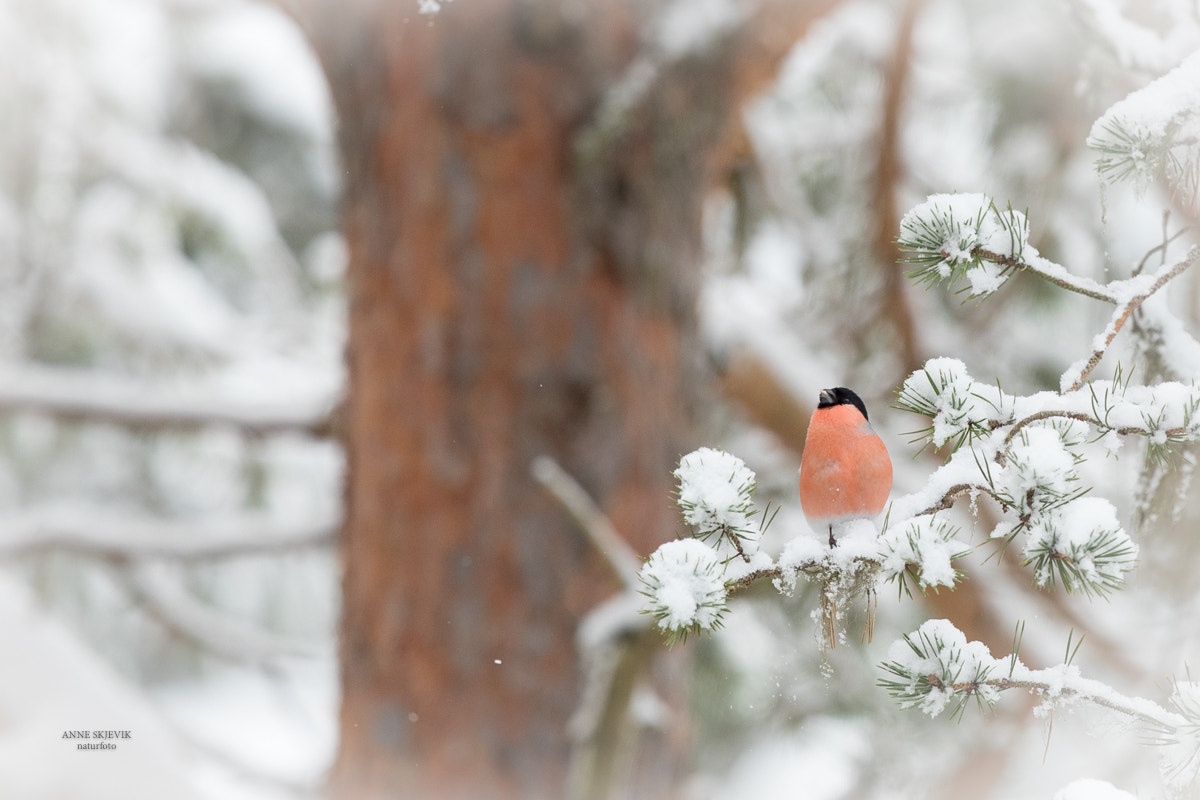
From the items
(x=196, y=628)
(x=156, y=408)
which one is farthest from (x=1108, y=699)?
(x=196, y=628)

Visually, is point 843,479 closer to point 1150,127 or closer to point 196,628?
point 1150,127

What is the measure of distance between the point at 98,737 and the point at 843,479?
2.06 feet

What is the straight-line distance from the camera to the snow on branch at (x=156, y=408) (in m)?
1.19

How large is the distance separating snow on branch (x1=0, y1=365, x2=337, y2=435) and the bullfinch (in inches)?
40.4

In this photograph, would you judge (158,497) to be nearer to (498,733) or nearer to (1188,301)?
(498,733)

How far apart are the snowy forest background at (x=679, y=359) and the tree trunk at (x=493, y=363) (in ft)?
0.07

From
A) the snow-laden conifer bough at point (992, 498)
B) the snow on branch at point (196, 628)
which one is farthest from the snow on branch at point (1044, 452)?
the snow on branch at point (196, 628)

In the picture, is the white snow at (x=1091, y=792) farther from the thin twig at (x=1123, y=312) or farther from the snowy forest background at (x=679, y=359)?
the thin twig at (x=1123, y=312)

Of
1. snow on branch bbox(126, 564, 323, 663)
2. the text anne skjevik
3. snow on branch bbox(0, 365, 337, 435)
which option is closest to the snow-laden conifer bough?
the text anne skjevik

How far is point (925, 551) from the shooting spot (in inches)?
10.0

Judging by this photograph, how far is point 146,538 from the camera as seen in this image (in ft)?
4.10

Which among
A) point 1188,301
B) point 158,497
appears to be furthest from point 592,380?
point 158,497

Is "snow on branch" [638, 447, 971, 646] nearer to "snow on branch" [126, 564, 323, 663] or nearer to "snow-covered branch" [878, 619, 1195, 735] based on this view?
"snow-covered branch" [878, 619, 1195, 735]

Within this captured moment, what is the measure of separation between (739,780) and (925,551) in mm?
1770
